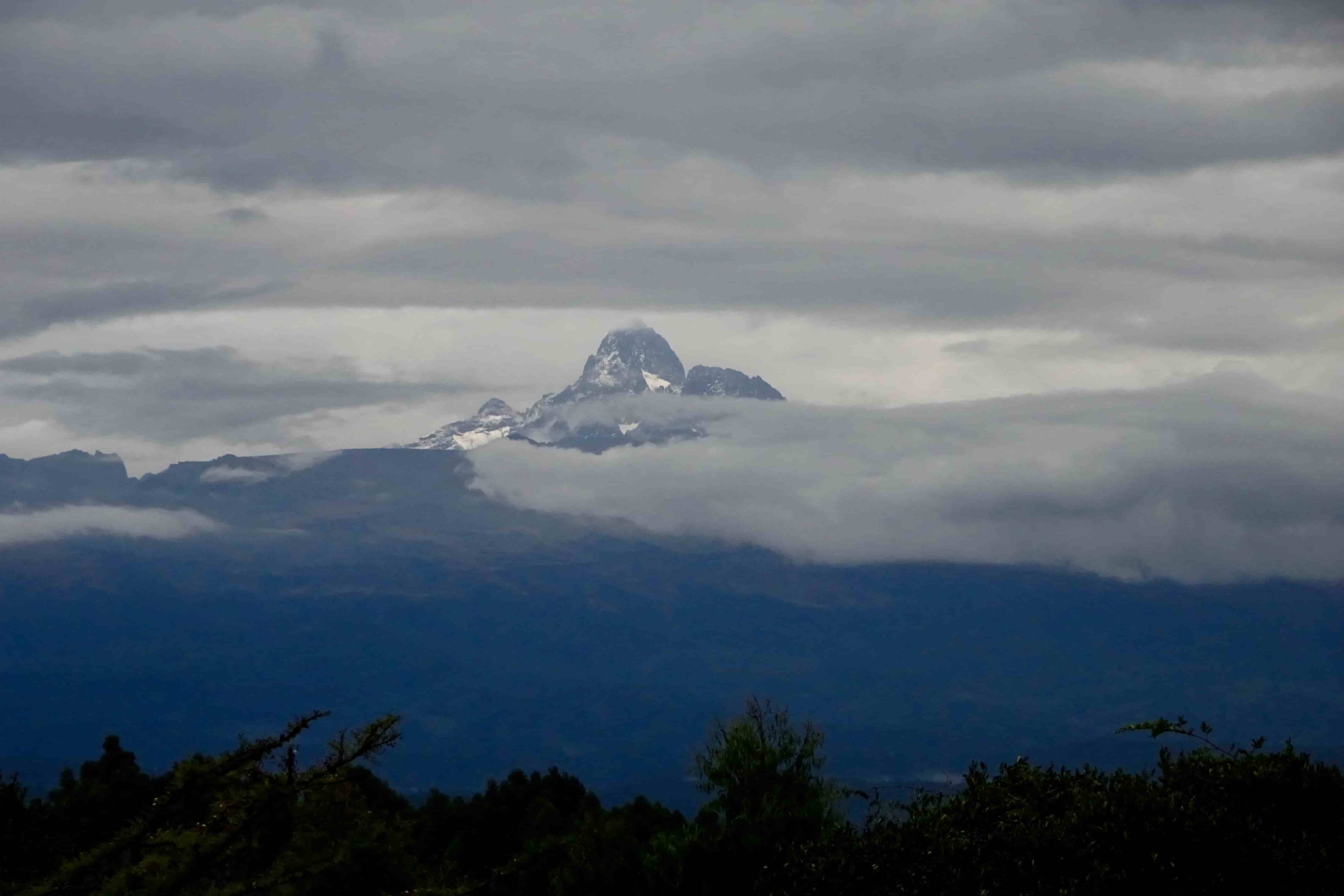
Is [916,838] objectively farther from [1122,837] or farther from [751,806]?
[751,806]

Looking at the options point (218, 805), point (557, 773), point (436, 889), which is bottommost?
point (557, 773)

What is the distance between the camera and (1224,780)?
34.8m

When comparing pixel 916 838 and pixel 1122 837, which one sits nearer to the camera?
pixel 1122 837

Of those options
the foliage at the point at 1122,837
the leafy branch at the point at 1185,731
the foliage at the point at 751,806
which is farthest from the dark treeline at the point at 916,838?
the foliage at the point at 751,806

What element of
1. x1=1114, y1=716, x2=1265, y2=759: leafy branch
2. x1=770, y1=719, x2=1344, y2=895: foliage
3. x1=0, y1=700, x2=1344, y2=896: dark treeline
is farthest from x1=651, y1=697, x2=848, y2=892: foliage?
x1=1114, y1=716, x2=1265, y2=759: leafy branch

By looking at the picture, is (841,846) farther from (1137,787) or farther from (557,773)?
(557,773)

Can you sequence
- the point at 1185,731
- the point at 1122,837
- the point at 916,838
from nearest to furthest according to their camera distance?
the point at 1122,837 → the point at 1185,731 → the point at 916,838

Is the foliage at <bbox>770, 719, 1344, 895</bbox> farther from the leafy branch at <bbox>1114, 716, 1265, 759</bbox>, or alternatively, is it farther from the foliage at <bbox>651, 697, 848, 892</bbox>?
the foliage at <bbox>651, 697, 848, 892</bbox>

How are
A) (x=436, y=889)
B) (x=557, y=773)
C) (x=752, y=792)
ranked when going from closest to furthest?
(x=436, y=889), (x=752, y=792), (x=557, y=773)

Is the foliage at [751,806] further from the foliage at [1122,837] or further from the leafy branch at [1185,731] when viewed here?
the leafy branch at [1185,731]

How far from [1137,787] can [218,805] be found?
20.7m

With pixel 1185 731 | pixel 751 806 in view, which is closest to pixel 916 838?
pixel 1185 731

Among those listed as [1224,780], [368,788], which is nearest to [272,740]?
[1224,780]

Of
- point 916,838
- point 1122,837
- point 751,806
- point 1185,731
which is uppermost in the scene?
point 1185,731
